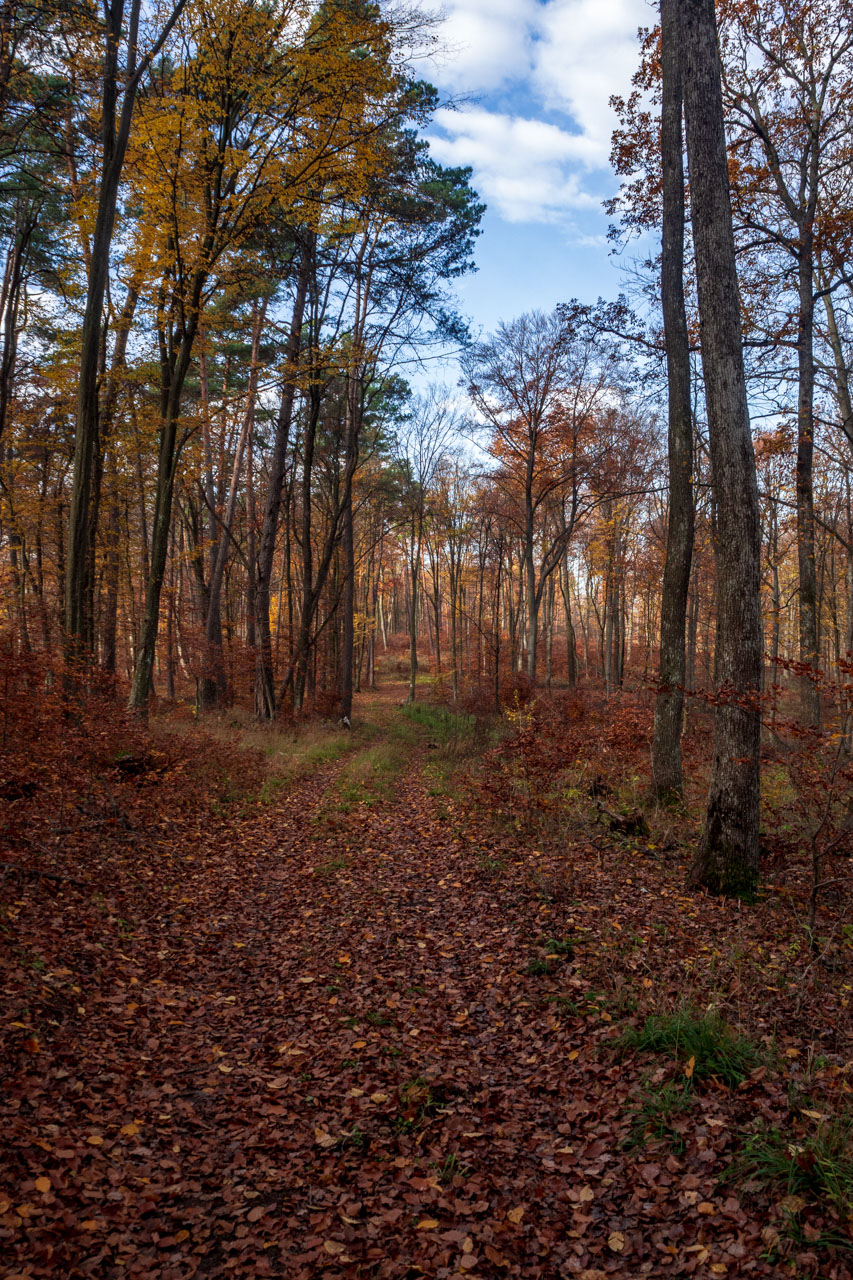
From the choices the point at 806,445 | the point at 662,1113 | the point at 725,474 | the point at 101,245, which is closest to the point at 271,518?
the point at 101,245

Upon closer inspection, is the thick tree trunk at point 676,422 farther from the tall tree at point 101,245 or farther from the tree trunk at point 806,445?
the tall tree at point 101,245

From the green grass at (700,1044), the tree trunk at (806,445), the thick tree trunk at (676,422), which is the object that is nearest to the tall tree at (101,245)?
the thick tree trunk at (676,422)

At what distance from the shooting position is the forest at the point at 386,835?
2.93 metres

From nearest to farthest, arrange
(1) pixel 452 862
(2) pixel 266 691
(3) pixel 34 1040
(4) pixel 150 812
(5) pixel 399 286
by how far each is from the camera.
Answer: (3) pixel 34 1040 → (1) pixel 452 862 → (4) pixel 150 812 → (5) pixel 399 286 → (2) pixel 266 691

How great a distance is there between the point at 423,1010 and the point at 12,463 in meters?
17.1

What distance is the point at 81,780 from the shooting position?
7.88 metres

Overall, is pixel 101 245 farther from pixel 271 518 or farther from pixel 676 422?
pixel 676 422

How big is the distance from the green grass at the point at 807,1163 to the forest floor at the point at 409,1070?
14 millimetres

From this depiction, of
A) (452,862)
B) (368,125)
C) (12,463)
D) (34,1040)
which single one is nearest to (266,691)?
(12,463)

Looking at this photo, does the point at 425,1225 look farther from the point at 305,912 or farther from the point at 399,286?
the point at 399,286

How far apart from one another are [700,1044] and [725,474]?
4.50m

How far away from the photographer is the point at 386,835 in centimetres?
914

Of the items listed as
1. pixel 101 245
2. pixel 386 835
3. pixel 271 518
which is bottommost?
pixel 386 835

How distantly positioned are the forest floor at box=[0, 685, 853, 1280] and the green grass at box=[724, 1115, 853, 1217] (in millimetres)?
14
